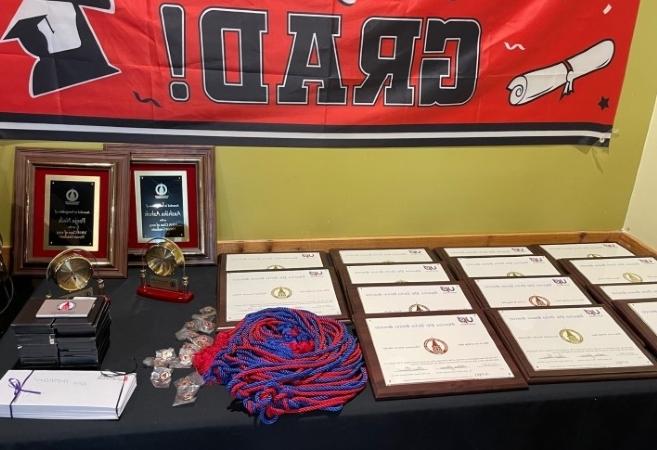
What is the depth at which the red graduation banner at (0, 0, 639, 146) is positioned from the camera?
52.3 inches

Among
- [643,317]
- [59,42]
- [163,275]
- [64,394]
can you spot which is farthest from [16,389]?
[643,317]

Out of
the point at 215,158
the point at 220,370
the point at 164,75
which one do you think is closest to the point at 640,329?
the point at 220,370

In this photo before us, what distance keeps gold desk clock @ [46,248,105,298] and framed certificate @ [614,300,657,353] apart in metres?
1.36

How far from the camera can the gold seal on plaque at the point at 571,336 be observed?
1228mm

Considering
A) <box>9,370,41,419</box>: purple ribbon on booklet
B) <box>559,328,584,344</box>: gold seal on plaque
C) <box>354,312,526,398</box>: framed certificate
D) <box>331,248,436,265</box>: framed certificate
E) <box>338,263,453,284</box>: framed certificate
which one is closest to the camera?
<box>9,370,41,419</box>: purple ribbon on booklet

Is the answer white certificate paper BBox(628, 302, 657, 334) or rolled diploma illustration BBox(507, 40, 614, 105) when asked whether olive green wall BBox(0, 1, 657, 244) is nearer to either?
rolled diploma illustration BBox(507, 40, 614, 105)

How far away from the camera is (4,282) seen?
4.50 feet

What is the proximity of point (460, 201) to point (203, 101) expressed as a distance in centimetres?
87

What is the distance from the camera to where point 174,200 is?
1.50 m

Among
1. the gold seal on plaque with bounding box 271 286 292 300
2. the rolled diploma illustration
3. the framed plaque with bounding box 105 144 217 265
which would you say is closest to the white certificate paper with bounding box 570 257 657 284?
the rolled diploma illustration

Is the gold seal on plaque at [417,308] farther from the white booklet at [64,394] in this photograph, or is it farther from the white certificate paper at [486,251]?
the white booklet at [64,394]

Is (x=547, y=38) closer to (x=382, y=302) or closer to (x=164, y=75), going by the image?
(x=382, y=302)

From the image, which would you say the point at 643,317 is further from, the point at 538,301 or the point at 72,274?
the point at 72,274

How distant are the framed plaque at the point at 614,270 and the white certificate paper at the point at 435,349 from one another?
1.51 feet
